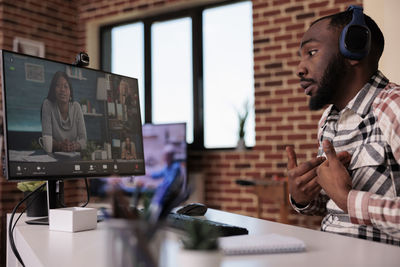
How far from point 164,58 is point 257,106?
1346mm

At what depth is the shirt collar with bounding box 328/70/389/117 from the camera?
4.69 feet

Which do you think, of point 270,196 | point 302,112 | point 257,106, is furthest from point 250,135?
point 270,196

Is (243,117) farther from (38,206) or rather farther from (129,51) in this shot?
(38,206)

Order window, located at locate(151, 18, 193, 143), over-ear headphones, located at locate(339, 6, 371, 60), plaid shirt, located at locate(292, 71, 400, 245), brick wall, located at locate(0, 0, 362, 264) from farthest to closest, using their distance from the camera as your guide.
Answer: window, located at locate(151, 18, 193, 143)
brick wall, located at locate(0, 0, 362, 264)
over-ear headphones, located at locate(339, 6, 371, 60)
plaid shirt, located at locate(292, 71, 400, 245)

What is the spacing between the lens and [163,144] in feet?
13.7

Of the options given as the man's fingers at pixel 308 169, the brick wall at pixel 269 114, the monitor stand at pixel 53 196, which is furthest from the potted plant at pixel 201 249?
the brick wall at pixel 269 114

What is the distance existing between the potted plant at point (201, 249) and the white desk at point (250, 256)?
0.06 m

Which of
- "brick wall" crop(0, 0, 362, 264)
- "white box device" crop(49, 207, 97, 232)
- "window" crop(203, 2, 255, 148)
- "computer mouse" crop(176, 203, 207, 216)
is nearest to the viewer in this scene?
"white box device" crop(49, 207, 97, 232)

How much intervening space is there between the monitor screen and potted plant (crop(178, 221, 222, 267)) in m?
0.87

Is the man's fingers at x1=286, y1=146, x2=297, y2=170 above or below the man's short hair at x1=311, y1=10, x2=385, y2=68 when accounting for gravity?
below

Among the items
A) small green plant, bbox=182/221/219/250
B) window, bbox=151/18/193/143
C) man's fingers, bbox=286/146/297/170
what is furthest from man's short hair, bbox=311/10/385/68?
window, bbox=151/18/193/143

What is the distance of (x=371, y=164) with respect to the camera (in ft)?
4.36

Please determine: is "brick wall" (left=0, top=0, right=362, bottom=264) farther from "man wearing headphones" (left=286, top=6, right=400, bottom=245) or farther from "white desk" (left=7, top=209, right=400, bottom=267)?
"white desk" (left=7, top=209, right=400, bottom=267)

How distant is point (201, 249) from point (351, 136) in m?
0.98
